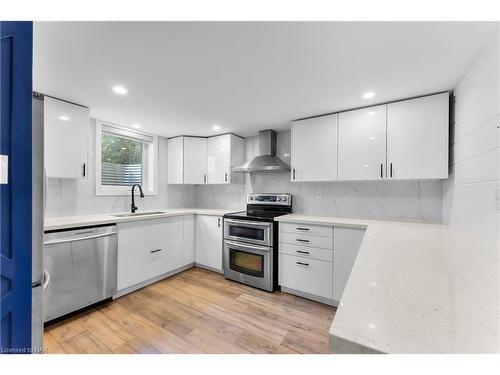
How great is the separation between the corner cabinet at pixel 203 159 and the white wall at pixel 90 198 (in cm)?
18

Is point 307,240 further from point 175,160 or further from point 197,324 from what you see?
point 175,160

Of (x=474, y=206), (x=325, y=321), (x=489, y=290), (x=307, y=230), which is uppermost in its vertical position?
(x=474, y=206)

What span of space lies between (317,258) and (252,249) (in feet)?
2.60

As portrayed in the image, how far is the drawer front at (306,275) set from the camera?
220 centimetres

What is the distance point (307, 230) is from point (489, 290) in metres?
1.70

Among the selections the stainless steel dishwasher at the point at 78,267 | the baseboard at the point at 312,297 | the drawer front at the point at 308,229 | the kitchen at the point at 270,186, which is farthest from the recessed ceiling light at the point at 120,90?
the baseboard at the point at 312,297

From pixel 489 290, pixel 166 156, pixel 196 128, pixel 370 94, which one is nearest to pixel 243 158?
pixel 196 128

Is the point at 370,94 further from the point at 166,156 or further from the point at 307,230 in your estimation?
the point at 166,156

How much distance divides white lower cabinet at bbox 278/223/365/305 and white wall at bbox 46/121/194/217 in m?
2.18

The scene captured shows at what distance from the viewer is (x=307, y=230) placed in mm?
2318

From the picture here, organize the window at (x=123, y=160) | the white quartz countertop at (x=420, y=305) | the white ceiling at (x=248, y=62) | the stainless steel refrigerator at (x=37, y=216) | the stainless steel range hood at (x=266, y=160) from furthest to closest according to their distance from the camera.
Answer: the stainless steel range hood at (x=266, y=160)
the window at (x=123, y=160)
the white ceiling at (x=248, y=62)
the stainless steel refrigerator at (x=37, y=216)
the white quartz countertop at (x=420, y=305)

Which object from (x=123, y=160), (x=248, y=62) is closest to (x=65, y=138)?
(x=123, y=160)

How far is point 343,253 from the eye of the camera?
2.11m

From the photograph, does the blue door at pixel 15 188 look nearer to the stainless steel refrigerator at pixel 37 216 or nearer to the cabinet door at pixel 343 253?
the stainless steel refrigerator at pixel 37 216
